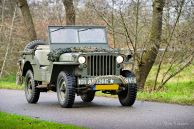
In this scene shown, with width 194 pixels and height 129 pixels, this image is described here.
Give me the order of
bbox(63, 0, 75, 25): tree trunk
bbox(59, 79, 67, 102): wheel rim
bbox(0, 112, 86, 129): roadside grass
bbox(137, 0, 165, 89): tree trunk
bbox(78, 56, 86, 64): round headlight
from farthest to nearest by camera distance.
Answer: bbox(63, 0, 75, 25): tree trunk
bbox(137, 0, 165, 89): tree trunk
bbox(59, 79, 67, 102): wheel rim
bbox(78, 56, 86, 64): round headlight
bbox(0, 112, 86, 129): roadside grass

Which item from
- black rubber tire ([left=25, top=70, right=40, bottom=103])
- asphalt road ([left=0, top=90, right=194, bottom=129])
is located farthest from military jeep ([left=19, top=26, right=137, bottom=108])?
asphalt road ([left=0, top=90, right=194, bottom=129])

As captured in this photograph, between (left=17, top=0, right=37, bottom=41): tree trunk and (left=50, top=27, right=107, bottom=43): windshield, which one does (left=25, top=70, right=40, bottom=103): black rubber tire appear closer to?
(left=50, top=27, right=107, bottom=43): windshield

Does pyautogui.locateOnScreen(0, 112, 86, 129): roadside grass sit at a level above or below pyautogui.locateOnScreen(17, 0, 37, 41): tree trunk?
below

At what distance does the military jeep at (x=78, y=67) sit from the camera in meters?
13.8

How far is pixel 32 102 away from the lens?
1623cm

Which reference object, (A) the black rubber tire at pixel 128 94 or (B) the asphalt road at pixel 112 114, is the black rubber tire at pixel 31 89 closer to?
(B) the asphalt road at pixel 112 114

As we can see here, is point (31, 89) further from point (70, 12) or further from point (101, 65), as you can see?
point (70, 12)

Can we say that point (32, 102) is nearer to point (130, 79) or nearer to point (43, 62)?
point (43, 62)

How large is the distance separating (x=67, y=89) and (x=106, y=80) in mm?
984

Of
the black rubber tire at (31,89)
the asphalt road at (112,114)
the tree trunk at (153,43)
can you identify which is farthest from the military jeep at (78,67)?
the tree trunk at (153,43)

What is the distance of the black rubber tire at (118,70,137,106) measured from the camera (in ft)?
46.3

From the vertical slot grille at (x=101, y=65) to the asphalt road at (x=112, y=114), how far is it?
2.92 feet

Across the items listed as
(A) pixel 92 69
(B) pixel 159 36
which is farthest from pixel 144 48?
(A) pixel 92 69

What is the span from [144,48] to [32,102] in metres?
7.14
